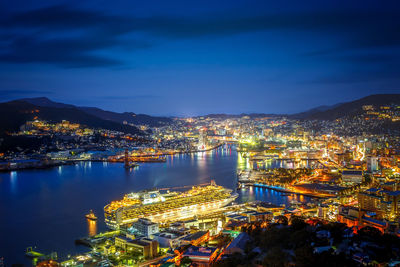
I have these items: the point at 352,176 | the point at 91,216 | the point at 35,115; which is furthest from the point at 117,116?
the point at 91,216

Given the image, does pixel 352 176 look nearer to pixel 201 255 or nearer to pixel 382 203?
pixel 382 203

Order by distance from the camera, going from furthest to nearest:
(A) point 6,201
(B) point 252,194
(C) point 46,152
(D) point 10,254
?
(C) point 46,152
(B) point 252,194
(A) point 6,201
(D) point 10,254

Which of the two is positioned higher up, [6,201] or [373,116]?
[373,116]

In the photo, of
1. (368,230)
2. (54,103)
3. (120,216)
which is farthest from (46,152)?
(54,103)

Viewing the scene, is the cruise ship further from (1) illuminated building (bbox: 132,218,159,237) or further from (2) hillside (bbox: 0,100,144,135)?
(2) hillside (bbox: 0,100,144,135)

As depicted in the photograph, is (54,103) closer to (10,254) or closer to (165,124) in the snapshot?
(165,124)

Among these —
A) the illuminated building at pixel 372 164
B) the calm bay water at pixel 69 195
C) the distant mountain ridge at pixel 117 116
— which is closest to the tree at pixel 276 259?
the calm bay water at pixel 69 195

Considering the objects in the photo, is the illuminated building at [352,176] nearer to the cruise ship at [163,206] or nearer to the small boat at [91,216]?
the cruise ship at [163,206]
